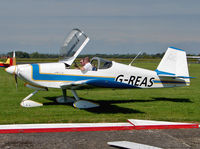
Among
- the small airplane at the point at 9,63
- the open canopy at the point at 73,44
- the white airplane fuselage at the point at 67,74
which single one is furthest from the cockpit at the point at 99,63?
the small airplane at the point at 9,63

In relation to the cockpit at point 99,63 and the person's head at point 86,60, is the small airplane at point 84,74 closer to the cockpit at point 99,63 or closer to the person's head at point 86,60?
the cockpit at point 99,63

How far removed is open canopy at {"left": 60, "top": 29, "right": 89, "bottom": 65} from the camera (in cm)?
989

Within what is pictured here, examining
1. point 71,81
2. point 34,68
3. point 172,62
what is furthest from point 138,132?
point 172,62

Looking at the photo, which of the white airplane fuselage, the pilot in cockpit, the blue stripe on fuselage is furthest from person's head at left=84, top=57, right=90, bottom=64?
the blue stripe on fuselage

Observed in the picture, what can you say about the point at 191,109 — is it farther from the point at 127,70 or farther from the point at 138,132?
the point at 138,132

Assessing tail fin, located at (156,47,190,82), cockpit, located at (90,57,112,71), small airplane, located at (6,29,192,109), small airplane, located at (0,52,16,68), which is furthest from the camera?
tail fin, located at (156,47,190,82)

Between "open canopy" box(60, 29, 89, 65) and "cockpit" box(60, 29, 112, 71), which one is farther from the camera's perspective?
"open canopy" box(60, 29, 89, 65)

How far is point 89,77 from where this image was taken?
31.1 feet

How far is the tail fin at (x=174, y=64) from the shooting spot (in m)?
11.0

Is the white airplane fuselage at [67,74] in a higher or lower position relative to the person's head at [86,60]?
lower

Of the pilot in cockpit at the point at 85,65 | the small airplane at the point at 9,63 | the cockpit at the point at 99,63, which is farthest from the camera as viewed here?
the small airplane at the point at 9,63

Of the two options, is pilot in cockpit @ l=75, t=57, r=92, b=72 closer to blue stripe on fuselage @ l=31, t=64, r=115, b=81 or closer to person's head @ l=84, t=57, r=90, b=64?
person's head @ l=84, t=57, r=90, b=64

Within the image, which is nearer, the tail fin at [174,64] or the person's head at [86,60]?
the person's head at [86,60]

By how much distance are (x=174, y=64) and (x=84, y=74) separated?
154 inches
